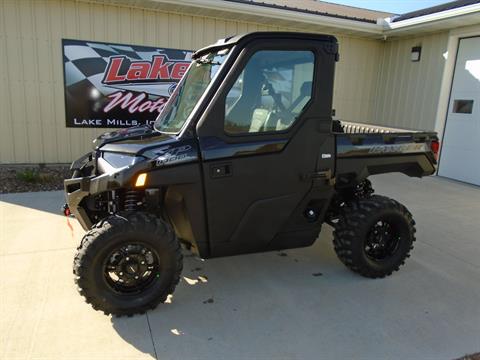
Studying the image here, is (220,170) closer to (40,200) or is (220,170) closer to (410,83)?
(40,200)

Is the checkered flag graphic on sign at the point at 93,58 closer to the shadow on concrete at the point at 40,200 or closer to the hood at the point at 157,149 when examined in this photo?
the shadow on concrete at the point at 40,200

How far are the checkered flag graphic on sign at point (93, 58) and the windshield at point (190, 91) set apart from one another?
4.53 meters

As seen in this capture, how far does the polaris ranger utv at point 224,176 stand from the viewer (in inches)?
109

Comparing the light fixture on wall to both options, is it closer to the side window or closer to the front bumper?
the side window

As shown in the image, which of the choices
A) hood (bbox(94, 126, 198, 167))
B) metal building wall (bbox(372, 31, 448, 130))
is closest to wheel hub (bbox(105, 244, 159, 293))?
hood (bbox(94, 126, 198, 167))

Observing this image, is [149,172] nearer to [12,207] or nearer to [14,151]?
[12,207]

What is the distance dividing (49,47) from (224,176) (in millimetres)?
5845

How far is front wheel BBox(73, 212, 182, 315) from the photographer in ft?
8.84

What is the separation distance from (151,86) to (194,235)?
223 inches

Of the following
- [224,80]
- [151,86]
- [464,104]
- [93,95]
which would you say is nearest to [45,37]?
[93,95]

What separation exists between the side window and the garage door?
20.3 feet

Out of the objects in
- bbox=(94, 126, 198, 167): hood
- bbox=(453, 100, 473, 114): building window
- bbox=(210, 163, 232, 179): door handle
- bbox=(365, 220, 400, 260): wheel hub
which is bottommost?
bbox=(365, 220, 400, 260): wheel hub

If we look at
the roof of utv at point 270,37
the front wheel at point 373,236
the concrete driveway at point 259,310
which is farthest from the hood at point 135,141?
the front wheel at point 373,236

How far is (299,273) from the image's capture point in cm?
369
